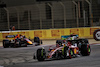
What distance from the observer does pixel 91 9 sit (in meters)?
24.2

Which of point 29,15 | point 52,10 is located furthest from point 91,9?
point 29,15

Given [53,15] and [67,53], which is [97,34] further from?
[67,53]

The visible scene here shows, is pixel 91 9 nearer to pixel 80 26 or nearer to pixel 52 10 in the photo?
pixel 80 26

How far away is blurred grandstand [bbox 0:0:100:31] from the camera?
24.4 metres

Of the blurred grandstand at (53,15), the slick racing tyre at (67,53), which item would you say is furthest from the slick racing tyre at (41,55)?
the blurred grandstand at (53,15)

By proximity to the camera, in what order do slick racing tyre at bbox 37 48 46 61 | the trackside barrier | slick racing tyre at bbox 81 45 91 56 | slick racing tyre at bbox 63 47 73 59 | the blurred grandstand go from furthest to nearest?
the trackside barrier → the blurred grandstand → slick racing tyre at bbox 81 45 91 56 → slick racing tyre at bbox 63 47 73 59 → slick racing tyre at bbox 37 48 46 61

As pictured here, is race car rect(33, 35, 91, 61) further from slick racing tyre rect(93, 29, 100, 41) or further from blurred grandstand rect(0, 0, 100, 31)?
blurred grandstand rect(0, 0, 100, 31)

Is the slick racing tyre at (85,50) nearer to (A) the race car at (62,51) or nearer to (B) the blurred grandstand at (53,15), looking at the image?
(A) the race car at (62,51)

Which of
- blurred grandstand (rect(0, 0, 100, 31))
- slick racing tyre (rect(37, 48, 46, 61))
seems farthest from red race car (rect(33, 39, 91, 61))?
blurred grandstand (rect(0, 0, 100, 31))

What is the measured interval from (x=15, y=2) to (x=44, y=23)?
550 centimetres

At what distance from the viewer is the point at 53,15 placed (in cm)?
2517

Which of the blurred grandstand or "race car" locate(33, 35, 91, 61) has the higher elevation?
the blurred grandstand

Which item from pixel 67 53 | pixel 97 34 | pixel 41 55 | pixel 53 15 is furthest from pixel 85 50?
pixel 53 15

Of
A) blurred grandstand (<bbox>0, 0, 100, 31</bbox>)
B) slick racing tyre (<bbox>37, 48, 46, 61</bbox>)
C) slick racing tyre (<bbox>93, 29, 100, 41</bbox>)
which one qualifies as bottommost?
slick racing tyre (<bbox>37, 48, 46, 61</bbox>)
